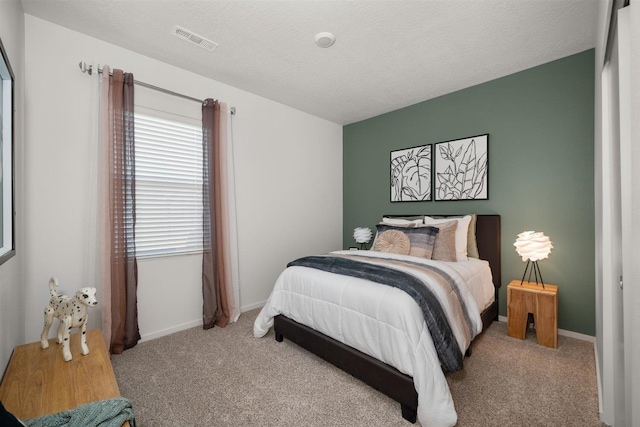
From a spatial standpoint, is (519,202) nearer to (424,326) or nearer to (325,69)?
(424,326)

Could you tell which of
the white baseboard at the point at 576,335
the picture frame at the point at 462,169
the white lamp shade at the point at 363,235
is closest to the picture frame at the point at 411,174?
the picture frame at the point at 462,169

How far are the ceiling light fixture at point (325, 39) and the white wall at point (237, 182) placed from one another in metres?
1.36

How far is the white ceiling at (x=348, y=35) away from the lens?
2045 millimetres

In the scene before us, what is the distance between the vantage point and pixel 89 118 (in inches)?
93.4

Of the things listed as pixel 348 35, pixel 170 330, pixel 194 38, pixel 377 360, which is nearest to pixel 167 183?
pixel 194 38

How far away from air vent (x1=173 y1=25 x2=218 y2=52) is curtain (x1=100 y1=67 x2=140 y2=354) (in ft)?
1.93

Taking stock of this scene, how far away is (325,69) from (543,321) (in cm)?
308

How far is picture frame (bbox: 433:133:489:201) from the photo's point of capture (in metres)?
3.21

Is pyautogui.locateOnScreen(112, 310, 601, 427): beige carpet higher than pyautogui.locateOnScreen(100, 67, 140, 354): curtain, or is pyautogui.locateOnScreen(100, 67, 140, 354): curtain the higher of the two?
pyautogui.locateOnScreen(100, 67, 140, 354): curtain

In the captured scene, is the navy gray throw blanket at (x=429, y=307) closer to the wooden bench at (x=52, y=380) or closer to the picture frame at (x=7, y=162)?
the wooden bench at (x=52, y=380)

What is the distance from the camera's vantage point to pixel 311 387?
1.96 metres

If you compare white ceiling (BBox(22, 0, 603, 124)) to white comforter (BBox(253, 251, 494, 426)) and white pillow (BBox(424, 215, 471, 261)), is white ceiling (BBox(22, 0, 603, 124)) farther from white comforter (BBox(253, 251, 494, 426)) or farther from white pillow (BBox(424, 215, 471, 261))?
white comforter (BBox(253, 251, 494, 426))

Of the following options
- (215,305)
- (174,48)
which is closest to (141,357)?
(215,305)

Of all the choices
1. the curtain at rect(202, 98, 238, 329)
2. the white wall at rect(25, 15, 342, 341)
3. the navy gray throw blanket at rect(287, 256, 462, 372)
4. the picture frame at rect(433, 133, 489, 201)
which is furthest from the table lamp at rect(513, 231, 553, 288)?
the curtain at rect(202, 98, 238, 329)
